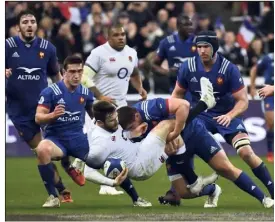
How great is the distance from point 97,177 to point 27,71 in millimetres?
3196

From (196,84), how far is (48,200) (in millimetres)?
2298

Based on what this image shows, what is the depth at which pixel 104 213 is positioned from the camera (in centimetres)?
1234

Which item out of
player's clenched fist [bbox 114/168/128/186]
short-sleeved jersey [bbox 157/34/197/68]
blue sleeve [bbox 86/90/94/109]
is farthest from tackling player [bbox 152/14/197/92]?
player's clenched fist [bbox 114/168/128/186]

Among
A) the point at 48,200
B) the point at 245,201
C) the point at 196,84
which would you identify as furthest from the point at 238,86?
the point at 48,200

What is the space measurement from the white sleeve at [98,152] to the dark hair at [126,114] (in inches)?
11.9

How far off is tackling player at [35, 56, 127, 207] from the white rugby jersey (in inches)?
35.3

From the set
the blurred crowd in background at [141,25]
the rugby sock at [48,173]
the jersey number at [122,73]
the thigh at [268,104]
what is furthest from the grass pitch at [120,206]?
the blurred crowd in background at [141,25]

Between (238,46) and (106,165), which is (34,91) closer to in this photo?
(106,165)

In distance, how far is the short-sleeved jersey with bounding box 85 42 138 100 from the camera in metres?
15.9

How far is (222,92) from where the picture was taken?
1338cm

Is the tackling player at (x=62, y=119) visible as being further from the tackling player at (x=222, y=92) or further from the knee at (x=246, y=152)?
the knee at (x=246, y=152)

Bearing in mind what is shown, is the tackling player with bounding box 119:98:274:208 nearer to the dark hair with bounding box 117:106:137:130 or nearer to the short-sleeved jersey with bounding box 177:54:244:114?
the dark hair with bounding box 117:106:137:130

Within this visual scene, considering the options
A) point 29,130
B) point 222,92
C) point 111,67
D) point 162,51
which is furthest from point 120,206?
point 162,51

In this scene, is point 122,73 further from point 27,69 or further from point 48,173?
point 48,173
